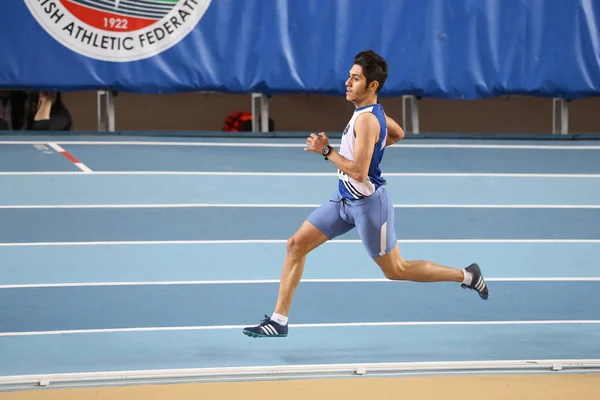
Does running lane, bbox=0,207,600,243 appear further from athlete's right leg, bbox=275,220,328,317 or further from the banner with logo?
athlete's right leg, bbox=275,220,328,317

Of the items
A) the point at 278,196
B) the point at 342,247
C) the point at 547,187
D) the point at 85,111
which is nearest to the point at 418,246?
the point at 342,247

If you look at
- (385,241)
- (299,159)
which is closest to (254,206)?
(299,159)

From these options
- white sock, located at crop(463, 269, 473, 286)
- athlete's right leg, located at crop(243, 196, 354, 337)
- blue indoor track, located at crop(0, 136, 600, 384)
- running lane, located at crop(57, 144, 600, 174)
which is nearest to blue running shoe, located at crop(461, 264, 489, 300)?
white sock, located at crop(463, 269, 473, 286)

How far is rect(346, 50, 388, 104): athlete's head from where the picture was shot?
5539 millimetres

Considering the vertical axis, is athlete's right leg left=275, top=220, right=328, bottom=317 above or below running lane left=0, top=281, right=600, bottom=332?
above

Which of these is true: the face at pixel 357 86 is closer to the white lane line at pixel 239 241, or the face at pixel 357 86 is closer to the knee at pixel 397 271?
the knee at pixel 397 271

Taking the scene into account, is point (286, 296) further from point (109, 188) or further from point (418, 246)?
point (109, 188)

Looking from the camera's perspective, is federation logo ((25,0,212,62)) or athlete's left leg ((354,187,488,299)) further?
federation logo ((25,0,212,62))

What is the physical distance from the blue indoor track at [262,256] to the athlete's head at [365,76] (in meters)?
1.41

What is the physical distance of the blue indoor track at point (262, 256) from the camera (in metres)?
6.07

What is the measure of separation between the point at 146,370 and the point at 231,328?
3.93 feet

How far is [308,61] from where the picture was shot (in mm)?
11438

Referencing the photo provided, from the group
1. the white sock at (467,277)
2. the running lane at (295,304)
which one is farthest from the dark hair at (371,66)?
the running lane at (295,304)

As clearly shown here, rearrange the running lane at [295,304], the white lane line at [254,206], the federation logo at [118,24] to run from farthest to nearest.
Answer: the federation logo at [118,24] < the white lane line at [254,206] < the running lane at [295,304]
